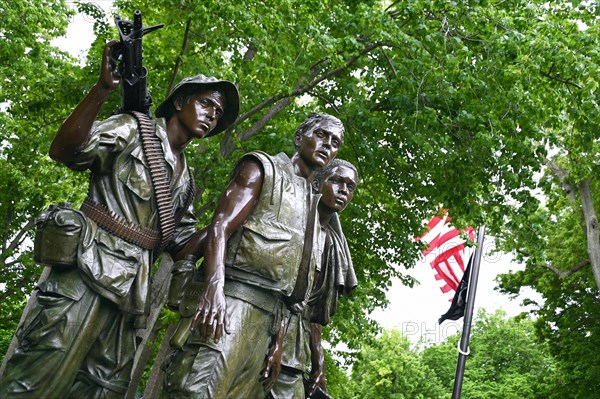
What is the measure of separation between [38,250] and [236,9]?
969 cm

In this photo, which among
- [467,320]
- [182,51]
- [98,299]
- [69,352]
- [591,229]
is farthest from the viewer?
[591,229]

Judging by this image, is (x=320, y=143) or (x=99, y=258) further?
(x=320, y=143)

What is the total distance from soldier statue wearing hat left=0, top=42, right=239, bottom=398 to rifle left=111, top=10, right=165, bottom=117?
0.13 meters

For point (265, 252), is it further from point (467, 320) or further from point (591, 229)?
point (591, 229)

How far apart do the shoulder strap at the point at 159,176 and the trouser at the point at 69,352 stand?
526 mm

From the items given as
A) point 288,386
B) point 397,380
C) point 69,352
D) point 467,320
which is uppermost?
point 397,380

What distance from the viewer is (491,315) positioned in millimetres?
44906

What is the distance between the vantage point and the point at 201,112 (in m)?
4.84

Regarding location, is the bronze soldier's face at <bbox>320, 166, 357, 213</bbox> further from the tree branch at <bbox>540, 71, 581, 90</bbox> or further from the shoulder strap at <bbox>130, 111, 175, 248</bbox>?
the tree branch at <bbox>540, 71, 581, 90</bbox>

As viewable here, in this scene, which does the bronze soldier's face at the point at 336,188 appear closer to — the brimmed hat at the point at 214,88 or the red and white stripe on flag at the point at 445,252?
the brimmed hat at the point at 214,88

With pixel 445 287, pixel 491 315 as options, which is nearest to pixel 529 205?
pixel 445 287

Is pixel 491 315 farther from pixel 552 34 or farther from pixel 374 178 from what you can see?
pixel 552 34

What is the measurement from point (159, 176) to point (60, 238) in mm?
658

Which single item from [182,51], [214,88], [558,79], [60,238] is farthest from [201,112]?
[558,79]
